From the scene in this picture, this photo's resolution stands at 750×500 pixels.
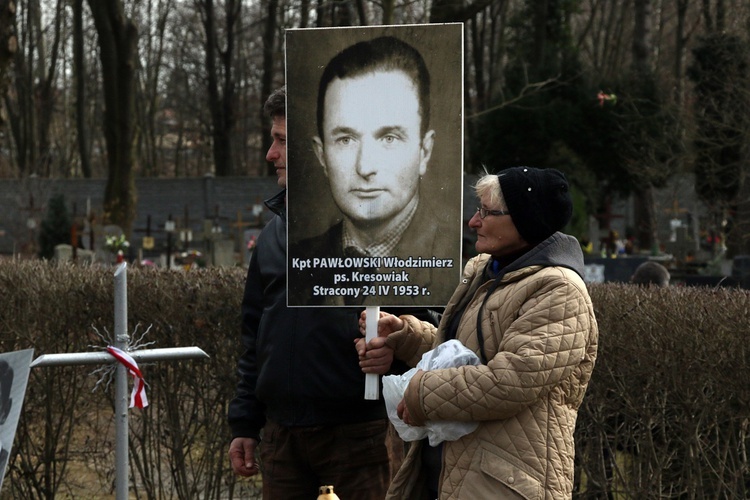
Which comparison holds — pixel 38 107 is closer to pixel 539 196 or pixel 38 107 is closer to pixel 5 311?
pixel 5 311

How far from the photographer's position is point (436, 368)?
306 cm

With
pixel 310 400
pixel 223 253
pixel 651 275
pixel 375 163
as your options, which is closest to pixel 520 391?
pixel 375 163

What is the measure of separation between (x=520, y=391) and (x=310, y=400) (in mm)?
1034

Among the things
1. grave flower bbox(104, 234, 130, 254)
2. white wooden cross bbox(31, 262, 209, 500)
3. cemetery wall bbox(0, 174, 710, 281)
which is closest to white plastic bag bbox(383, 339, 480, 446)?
white wooden cross bbox(31, 262, 209, 500)

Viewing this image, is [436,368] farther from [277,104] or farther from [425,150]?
[277,104]

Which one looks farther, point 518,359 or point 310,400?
point 310,400

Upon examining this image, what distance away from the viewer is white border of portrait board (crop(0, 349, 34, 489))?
320 centimetres

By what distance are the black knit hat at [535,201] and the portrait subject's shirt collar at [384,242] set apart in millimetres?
442

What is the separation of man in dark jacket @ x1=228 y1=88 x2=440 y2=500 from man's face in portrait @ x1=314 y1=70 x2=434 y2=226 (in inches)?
12.8

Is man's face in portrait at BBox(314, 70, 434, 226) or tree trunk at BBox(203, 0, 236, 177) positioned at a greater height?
tree trunk at BBox(203, 0, 236, 177)

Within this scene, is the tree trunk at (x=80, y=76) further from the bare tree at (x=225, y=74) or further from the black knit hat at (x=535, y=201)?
the black knit hat at (x=535, y=201)

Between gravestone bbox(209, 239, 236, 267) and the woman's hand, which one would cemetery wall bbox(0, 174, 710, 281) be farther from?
the woman's hand

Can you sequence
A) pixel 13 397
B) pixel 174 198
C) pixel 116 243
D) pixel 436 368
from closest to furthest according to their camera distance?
pixel 436 368
pixel 13 397
pixel 116 243
pixel 174 198

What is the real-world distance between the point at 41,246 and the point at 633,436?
84.6 ft
